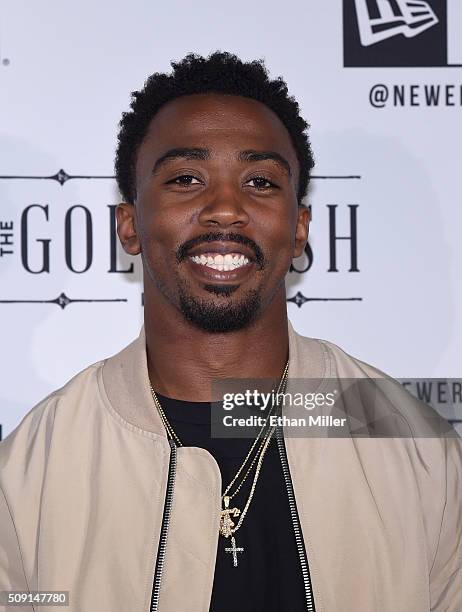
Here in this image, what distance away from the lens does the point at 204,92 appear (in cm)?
172

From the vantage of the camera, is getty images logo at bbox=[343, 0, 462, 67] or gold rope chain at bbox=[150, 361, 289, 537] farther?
getty images logo at bbox=[343, 0, 462, 67]

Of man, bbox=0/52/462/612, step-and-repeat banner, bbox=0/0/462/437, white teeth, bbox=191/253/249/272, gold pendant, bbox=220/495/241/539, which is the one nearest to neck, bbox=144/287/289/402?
man, bbox=0/52/462/612

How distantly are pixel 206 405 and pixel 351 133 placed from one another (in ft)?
2.57

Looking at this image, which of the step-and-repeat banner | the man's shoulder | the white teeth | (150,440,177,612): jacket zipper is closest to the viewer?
(150,440,177,612): jacket zipper

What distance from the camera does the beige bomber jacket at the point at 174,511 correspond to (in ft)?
4.92

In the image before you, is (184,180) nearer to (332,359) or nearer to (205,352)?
(205,352)

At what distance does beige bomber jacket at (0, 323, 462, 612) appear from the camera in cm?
150

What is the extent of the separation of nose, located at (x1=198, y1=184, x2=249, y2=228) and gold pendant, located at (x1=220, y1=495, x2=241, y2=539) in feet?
1.68

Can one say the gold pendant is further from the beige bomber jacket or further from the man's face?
the man's face

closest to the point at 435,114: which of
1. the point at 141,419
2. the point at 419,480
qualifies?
the point at 419,480

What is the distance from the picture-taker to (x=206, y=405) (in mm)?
1628

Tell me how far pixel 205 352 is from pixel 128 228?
32cm

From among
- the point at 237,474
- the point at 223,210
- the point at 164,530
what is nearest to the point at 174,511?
the point at 164,530

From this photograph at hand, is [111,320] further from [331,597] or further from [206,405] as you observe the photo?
[331,597]
